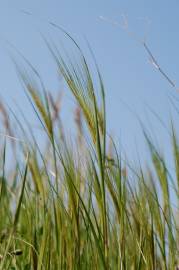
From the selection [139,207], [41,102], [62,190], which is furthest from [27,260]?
[41,102]

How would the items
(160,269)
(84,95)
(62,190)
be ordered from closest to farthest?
(84,95), (62,190), (160,269)

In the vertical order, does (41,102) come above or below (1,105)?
below

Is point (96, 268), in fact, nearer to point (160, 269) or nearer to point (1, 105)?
point (160, 269)

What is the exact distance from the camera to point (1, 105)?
1485mm

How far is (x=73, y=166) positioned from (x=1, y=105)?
448mm

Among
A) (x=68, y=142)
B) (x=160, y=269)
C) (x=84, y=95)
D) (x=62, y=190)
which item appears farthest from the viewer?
(x=160, y=269)

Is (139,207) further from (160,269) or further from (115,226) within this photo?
(160,269)

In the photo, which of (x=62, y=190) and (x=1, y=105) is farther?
(x=1, y=105)

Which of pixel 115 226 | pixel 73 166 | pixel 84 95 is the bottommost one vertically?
pixel 115 226

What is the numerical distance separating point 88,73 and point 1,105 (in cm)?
50

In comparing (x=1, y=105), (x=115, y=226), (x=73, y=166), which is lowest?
(x=115, y=226)

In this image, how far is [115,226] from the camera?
53.9 inches

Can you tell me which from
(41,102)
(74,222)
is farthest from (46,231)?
(41,102)

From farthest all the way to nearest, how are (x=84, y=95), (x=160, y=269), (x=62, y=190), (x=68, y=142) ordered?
(x=160, y=269), (x=62, y=190), (x=68, y=142), (x=84, y=95)
